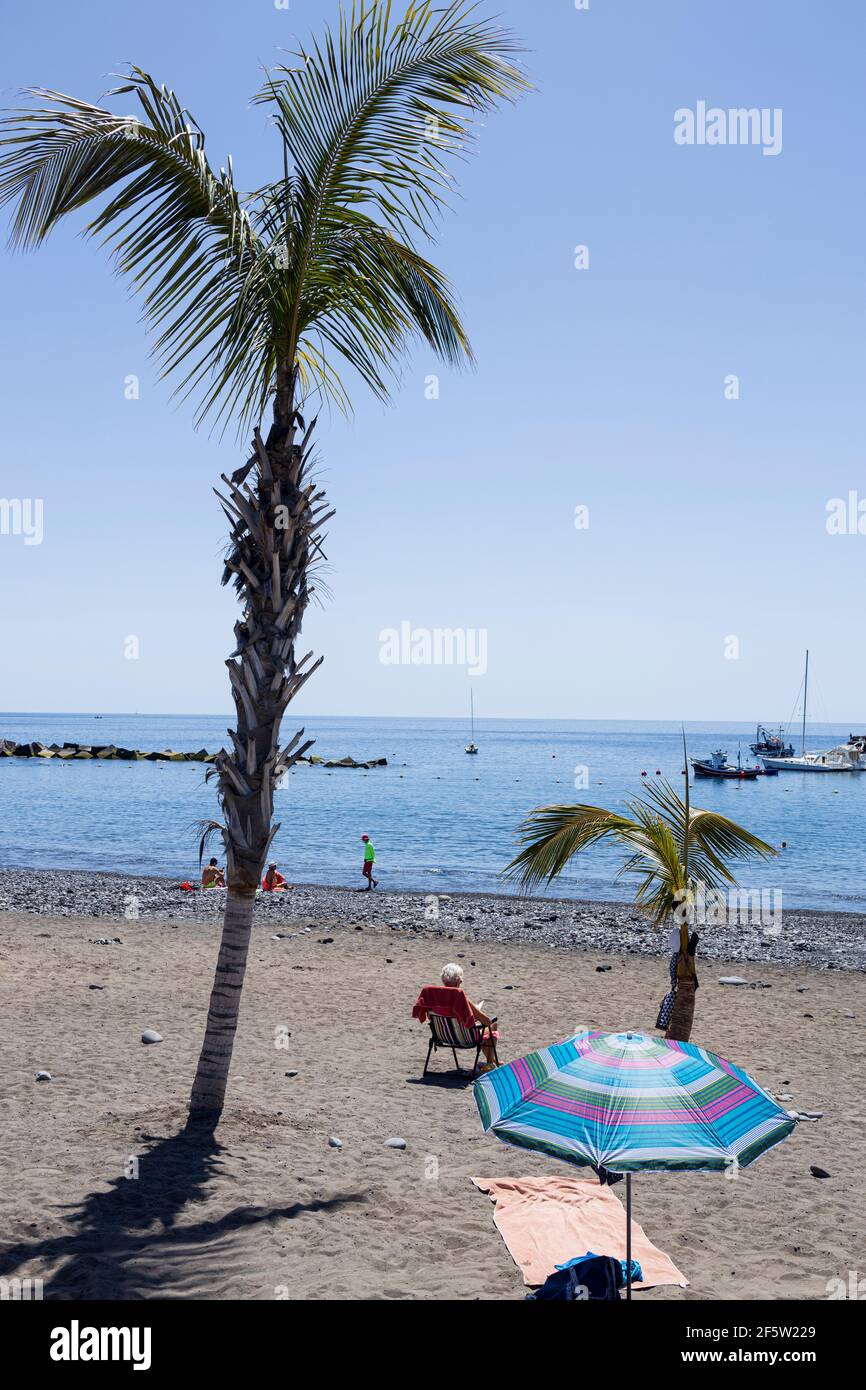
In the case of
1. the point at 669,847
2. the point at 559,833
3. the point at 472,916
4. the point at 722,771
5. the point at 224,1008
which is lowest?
the point at 722,771

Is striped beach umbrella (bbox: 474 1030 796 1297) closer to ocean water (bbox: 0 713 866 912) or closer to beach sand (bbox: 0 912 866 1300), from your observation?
beach sand (bbox: 0 912 866 1300)

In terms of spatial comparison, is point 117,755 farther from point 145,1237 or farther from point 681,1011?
→ point 145,1237

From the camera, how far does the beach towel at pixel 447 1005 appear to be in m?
11.2

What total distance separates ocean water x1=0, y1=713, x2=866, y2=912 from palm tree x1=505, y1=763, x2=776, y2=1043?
20809mm

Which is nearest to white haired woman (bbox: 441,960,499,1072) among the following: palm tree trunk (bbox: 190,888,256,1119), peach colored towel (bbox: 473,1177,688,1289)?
peach colored towel (bbox: 473,1177,688,1289)

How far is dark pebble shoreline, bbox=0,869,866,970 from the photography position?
73.5 feet

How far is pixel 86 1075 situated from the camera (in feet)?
32.3

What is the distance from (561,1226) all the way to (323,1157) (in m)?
2.22

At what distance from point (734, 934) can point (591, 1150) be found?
830 inches

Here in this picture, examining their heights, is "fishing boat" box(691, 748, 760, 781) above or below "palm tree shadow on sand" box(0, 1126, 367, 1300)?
below

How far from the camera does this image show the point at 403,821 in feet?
183

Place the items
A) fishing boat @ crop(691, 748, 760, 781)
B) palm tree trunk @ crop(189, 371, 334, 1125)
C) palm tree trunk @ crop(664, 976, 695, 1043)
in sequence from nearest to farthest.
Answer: palm tree trunk @ crop(189, 371, 334, 1125) → palm tree trunk @ crop(664, 976, 695, 1043) → fishing boat @ crop(691, 748, 760, 781)

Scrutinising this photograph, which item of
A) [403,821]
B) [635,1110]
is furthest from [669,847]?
[403,821]
